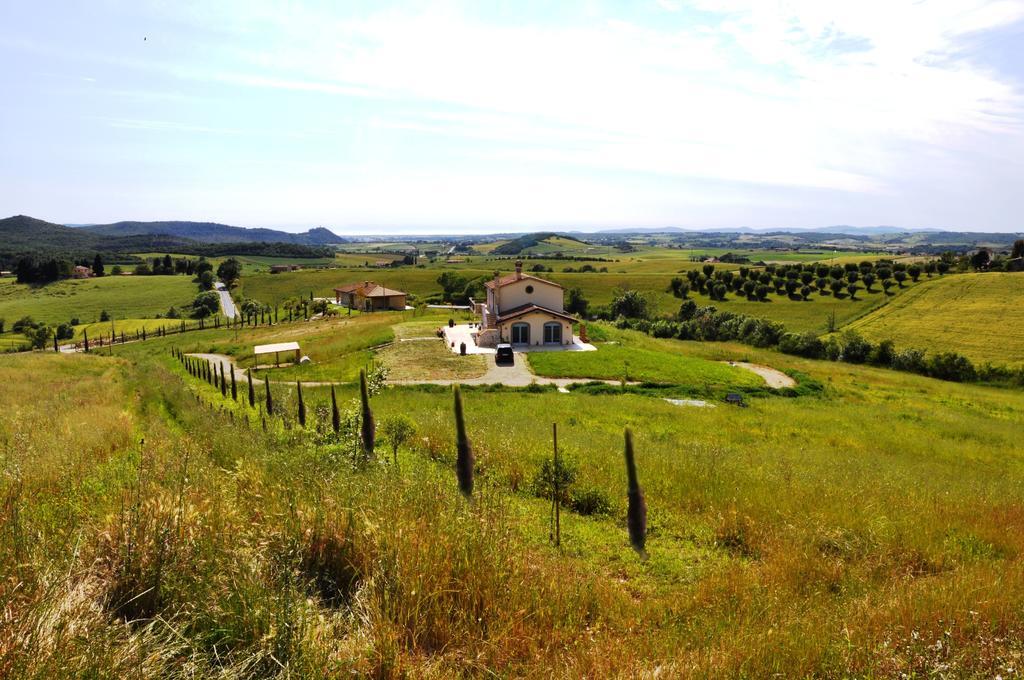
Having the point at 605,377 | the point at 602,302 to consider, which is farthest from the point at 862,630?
the point at 602,302

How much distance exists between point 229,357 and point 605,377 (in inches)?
1148

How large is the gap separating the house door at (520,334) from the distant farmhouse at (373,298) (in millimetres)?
43305

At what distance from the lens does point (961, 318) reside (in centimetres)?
6800

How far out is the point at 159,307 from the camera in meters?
91.2

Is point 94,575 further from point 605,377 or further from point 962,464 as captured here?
point 605,377

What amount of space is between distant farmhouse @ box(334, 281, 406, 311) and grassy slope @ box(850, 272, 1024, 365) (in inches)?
2536

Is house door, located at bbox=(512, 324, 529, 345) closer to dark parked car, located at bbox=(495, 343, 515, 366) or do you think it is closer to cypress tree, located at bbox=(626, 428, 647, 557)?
dark parked car, located at bbox=(495, 343, 515, 366)

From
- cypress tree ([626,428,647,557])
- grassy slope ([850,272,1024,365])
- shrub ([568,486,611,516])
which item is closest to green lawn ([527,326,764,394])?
shrub ([568,486,611,516])

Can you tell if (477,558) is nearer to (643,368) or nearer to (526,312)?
(643,368)

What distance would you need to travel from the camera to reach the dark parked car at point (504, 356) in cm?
3647

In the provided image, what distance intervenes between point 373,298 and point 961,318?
79132 mm

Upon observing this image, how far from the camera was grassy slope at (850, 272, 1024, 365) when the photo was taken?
57000mm

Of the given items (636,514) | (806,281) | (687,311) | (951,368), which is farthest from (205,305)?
(806,281)

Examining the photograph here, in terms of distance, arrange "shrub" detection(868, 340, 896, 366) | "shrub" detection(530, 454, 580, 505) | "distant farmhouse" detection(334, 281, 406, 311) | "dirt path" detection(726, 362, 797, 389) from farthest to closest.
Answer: "distant farmhouse" detection(334, 281, 406, 311)
"shrub" detection(868, 340, 896, 366)
"dirt path" detection(726, 362, 797, 389)
"shrub" detection(530, 454, 580, 505)
